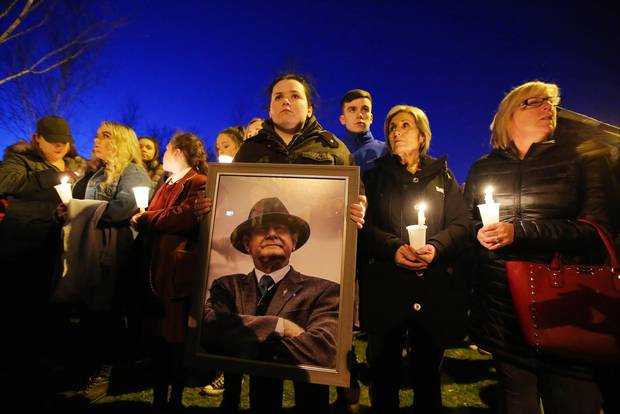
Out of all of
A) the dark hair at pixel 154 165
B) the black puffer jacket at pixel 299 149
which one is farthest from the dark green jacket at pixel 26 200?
the black puffer jacket at pixel 299 149

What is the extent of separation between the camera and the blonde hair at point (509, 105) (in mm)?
2307

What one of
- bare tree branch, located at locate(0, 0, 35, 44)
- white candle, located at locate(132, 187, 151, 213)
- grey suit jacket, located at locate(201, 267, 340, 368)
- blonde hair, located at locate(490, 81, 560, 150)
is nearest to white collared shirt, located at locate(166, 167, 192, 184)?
white candle, located at locate(132, 187, 151, 213)

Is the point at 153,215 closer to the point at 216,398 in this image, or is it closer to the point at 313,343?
the point at 313,343

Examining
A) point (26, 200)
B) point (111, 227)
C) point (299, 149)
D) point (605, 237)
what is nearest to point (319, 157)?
point (299, 149)

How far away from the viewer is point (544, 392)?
1991 millimetres

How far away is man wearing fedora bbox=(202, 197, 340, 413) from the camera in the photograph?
1973mm

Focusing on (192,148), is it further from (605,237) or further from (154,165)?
(605,237)

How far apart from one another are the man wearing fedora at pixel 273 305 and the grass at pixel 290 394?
5.35ft

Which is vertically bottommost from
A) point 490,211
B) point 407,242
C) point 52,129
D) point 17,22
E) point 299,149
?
point 407,242

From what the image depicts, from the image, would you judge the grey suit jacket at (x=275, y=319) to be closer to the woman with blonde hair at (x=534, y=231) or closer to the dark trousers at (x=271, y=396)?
the dark trousers at (x=271, y=396)

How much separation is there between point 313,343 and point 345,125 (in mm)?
3220

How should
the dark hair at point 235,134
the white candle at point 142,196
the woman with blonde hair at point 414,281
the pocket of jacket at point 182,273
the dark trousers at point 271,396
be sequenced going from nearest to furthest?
the dark trousers at point 271,396 < the woman with blonde hair at point 414,281 < the pocket of jacket at point 182,273 < the white candle at point 142,196 < the dark hair at point 235,134

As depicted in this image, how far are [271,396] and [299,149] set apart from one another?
1.84 m

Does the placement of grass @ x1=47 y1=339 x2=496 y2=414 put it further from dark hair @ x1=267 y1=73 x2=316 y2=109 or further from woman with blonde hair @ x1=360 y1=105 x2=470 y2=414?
dark hair @ x1=267 y1=73 x2=316 y2=109
